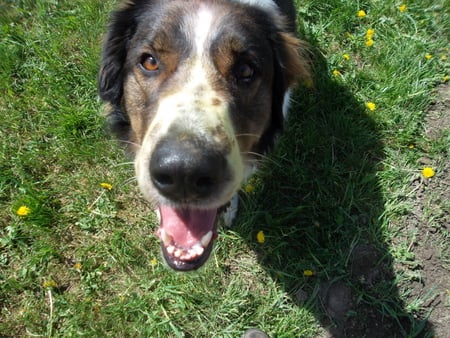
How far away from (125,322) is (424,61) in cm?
373

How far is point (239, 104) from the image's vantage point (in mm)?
2545

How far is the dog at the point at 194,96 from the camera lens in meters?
2.04

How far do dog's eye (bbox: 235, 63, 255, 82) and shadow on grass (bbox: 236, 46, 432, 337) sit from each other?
1312 mm

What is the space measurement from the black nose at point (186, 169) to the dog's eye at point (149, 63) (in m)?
0.73

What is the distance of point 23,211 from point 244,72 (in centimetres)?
211

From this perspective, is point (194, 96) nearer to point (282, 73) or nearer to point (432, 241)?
point (282, 73)

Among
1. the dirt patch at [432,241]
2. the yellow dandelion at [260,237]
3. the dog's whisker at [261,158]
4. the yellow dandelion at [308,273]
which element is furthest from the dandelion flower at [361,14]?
the yellow dandelion at [308,273]

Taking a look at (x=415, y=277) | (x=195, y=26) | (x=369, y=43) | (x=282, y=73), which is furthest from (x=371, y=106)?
(x=195, y=26)

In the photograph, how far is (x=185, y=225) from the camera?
251cm

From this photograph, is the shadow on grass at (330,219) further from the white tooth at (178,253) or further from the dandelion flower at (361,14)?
the white tooth at (178,253)

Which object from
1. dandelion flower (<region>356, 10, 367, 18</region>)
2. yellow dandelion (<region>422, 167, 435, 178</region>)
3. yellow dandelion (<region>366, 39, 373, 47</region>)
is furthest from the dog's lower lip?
dandelion flower (<region>356, 10, 367, 18</region>)

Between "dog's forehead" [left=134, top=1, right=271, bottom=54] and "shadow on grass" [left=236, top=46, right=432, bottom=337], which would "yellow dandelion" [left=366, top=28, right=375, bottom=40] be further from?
"dog's forehead" [left=134, top=1, right=271, bottom=54]

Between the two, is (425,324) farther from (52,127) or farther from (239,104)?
(52,127)

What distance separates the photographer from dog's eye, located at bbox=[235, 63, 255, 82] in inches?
100
